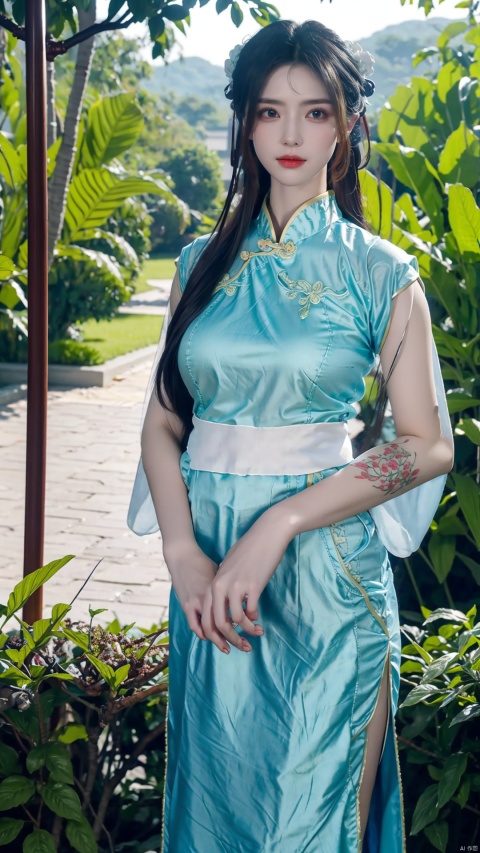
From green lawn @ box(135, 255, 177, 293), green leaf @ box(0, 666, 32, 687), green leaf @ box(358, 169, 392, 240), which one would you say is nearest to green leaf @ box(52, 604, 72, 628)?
green leaf @ box(0, 666, 32, 687)

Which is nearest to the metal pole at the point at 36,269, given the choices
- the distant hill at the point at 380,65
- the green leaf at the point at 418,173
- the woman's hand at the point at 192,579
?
the woman's hand at the point at 192,579

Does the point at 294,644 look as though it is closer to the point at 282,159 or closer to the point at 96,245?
the point at 282,159

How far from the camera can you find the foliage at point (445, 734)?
1.82 m

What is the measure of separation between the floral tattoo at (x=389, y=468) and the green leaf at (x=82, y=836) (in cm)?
89

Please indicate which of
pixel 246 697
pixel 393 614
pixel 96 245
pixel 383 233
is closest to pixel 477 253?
pixel 383 233

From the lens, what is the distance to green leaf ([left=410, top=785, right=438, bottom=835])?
1.84m

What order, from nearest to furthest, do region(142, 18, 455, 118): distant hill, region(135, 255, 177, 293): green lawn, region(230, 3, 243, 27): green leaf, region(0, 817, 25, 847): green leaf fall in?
region(0, 817, 25, 847): green leaf < region(230, 3, 243, 27): green leaf < region(135, 255, 177, 293): green lawn < region(142, 18, 455, 118): distant hill

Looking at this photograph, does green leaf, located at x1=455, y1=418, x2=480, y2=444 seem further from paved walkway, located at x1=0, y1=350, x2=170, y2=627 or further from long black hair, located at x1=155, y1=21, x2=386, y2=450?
paved walkway, located at x1=0, y1=350, x2=170, y2=627

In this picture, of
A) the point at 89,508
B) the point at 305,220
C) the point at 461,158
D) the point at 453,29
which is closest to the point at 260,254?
the point at 305,220

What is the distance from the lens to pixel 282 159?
4.85 ft

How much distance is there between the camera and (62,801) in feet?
5.84

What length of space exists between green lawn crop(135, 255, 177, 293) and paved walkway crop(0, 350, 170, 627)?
9.85 metres

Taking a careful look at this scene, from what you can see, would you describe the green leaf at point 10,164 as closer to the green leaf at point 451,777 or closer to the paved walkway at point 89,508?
the paved walkway at point 89,508

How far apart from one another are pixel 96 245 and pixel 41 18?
9101 millimetres
